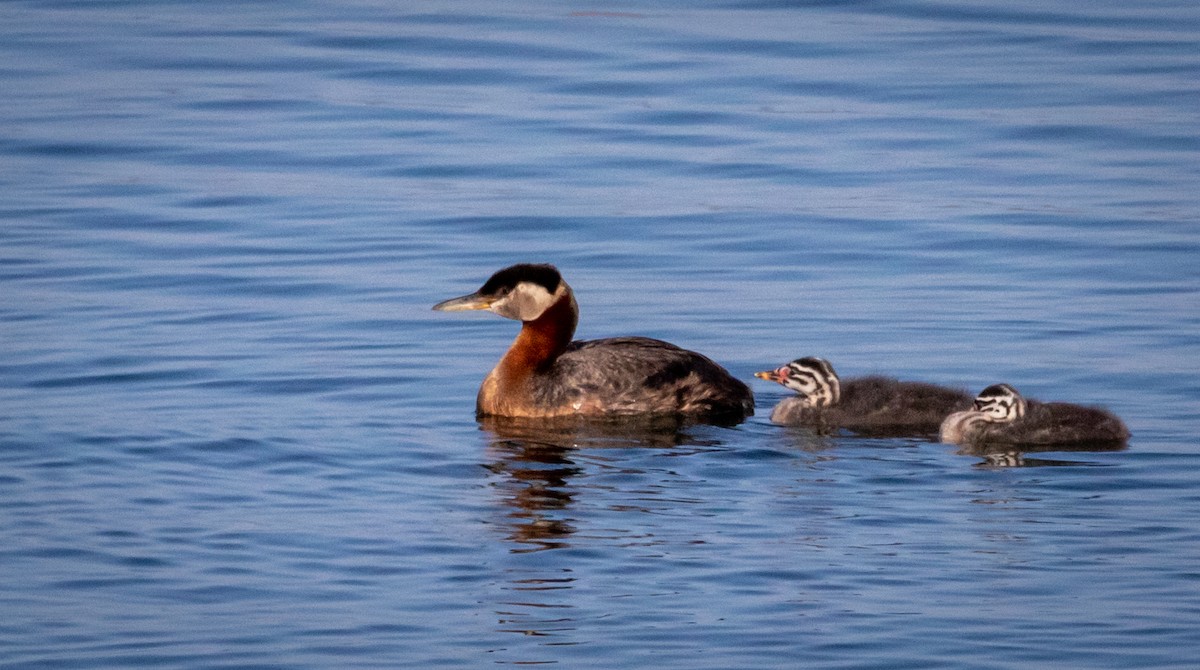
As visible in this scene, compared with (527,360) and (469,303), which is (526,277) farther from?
(527,360)

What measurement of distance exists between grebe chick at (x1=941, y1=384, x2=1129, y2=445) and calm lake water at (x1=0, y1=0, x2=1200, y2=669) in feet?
0.95

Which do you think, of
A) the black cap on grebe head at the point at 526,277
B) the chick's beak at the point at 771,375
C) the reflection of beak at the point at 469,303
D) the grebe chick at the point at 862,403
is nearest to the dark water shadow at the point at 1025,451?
the grebe chick at the point at 862,403

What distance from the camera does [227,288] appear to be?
16.0 metres

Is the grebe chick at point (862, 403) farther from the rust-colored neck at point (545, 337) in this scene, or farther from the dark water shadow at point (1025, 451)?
the rust-colored neck at point (545, 337)

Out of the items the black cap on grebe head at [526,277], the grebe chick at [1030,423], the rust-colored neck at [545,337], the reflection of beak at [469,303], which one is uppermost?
the black cap on grebe head at [526,277]

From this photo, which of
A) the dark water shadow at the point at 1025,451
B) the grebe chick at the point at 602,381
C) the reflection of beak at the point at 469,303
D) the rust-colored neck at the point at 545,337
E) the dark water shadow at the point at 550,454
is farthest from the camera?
the reflection of beak at the point at 469,303

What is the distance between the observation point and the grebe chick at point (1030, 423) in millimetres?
11078

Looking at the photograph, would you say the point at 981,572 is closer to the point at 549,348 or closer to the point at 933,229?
the point at 549,348

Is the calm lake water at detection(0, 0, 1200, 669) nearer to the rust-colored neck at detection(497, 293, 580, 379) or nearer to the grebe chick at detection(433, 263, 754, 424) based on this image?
the grebe chick at detection(433, 263, 754, 424)

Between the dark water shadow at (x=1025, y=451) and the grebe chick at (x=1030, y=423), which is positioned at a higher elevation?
the grebe chick at (x=1030, y=423)

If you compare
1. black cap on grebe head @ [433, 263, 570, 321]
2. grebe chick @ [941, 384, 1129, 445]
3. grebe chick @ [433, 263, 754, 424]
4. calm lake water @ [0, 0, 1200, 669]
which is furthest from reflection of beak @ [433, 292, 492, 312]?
grebe chick @ [941, 384, 1129, 445]

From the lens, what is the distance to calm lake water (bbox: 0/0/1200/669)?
27.6ft

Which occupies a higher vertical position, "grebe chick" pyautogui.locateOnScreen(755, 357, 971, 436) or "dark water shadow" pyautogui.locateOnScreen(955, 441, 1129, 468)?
"grebe chick" pyautogui.locateOnScreen(755, 357, 971, 436)

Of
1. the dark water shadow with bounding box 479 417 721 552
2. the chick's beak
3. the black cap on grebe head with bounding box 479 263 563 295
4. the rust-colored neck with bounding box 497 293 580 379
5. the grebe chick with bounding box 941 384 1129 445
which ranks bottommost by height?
the dark water shadow with bounding box 479 417 721 552
